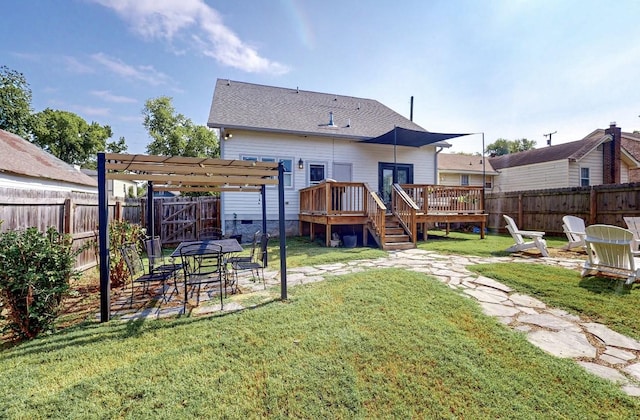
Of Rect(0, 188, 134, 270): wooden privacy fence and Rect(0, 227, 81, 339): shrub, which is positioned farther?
Rect(0, 188, 134, 270): wooden privacy fence

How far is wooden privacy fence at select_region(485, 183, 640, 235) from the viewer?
9.47 meters

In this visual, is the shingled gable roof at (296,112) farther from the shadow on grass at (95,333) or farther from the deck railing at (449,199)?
the shadow on grass at (95,333)

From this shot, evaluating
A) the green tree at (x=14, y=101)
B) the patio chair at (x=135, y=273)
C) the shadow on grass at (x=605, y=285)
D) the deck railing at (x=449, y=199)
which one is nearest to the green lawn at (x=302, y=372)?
the patio chair at (x=135, y=273)

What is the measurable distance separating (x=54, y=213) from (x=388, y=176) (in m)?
10.7

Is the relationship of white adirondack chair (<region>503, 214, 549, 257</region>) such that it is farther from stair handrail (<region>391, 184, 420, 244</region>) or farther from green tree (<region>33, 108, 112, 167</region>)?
green tree (<region>33, 108, 112, 167</region>)

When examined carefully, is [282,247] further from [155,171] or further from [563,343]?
[563,343]

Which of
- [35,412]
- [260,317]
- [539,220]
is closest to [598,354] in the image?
[260,317]

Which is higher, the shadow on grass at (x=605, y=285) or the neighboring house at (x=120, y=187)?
the neighboring house at (x=120, y=187)

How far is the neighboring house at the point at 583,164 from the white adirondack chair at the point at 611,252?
14.5m

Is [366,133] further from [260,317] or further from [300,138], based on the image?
[260,317]

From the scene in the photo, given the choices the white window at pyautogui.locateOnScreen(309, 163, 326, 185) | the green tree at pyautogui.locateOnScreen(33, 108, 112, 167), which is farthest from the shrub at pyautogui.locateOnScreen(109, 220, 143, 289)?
the green tree at pyautogui.locateOnScreen(33, 108, 112, 167)

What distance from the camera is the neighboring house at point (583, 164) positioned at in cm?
1582

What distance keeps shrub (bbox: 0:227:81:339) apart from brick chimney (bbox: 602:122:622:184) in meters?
22.8

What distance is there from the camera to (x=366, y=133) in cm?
1176
